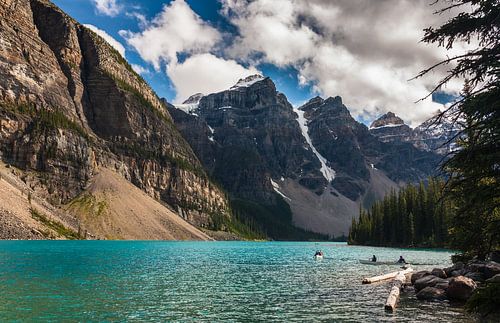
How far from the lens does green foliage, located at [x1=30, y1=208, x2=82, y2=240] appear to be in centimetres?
15210

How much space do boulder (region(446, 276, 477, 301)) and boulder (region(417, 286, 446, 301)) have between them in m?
0.73

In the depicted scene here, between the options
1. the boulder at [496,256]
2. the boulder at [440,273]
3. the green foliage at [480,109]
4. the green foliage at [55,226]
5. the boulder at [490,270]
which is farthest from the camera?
the green foliage at [55,226]

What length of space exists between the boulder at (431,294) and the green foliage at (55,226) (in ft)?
492

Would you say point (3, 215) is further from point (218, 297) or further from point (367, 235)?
point (367, 235)

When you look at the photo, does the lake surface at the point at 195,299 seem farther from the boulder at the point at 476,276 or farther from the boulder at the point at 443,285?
the boulder at the point at 476,276

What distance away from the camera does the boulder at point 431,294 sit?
32.9m

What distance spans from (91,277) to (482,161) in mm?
43213

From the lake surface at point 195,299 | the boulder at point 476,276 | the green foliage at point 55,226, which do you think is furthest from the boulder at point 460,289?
the green foliage at point 55,226

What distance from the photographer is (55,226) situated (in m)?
159

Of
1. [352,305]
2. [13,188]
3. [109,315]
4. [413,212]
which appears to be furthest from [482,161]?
[13,188]

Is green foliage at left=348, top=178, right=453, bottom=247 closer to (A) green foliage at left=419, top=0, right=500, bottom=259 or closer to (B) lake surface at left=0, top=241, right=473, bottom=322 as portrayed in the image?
(B) lake surface at left=0, top=241, right=473, bottom=322

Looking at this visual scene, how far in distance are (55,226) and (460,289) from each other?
15942 cm

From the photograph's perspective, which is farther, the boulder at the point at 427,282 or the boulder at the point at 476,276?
the boulder at the point at 427,282

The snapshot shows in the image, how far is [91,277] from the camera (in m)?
45.8
